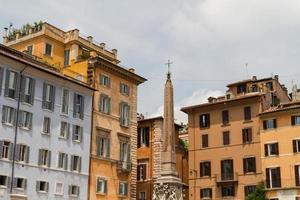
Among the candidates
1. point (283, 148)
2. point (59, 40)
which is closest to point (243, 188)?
point (283, 148)

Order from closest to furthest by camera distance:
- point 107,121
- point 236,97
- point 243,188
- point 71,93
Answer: point 71,93, point 107,121, point 243,188, point 236,97

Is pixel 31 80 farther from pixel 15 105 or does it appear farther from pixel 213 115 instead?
pixel 213 115

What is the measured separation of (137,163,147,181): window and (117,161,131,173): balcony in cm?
537

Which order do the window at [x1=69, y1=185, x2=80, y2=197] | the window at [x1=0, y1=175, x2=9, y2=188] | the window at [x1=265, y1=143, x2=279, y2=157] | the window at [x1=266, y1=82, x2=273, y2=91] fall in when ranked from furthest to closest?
the window at [x1=266, y1=82, x2=273, y2=91]
the window at [x1=265, y1=143, x2=279, y2=157]
the window at [x1=69, y1=185, x2=80, y2=197]
the window at [x1=0, y1=175, x2=9, y2=188]

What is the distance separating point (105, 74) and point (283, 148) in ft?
57.3

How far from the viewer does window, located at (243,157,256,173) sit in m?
48.3

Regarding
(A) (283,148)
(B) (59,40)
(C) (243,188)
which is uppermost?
(B) (59,40)

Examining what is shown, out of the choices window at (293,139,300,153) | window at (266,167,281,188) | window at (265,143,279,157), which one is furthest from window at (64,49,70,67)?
window at (293,139,300,153)

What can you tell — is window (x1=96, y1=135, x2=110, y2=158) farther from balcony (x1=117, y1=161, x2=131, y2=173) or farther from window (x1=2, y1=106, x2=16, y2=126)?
window (x1=2, y1=106, x2=16, y2=126)

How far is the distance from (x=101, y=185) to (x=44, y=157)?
6623 mm

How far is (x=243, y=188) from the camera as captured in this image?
158ft

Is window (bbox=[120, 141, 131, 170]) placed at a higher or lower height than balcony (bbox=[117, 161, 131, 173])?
higher

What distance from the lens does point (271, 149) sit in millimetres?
47594

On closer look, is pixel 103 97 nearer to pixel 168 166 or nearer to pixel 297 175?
pixel 297 175
